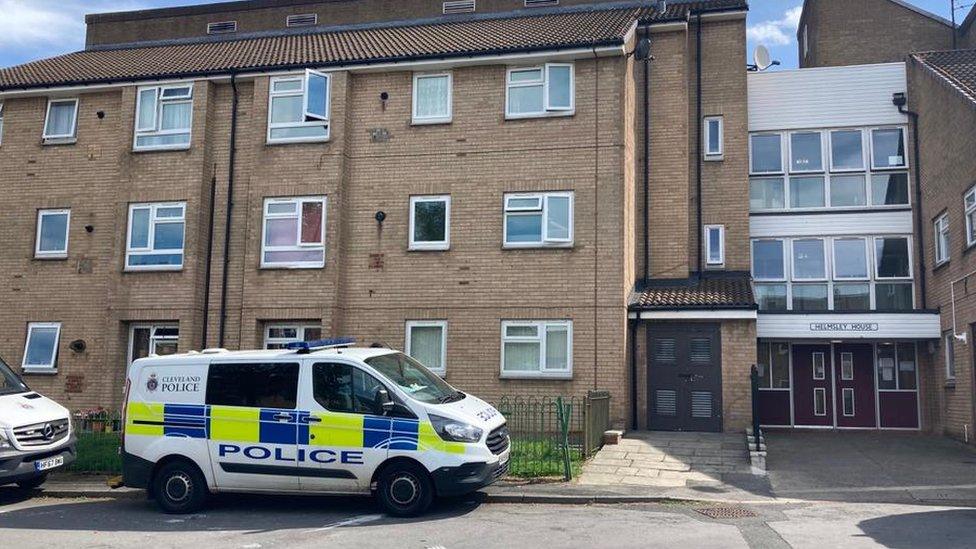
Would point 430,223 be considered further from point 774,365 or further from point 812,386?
point 812,386

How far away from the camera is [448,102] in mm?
16516

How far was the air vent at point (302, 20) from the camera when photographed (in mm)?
24047

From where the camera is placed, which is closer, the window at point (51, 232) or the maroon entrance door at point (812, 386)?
the window at point (51, 232)

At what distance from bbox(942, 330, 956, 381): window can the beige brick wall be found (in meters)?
0.15

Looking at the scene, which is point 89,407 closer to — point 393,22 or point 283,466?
point 283,466

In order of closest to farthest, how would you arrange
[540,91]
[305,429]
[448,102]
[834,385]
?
1. [305,429]
2. [540,91]
3. [448,102]
4. [834,385]

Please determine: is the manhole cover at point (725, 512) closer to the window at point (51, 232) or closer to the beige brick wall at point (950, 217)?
the beige brick wall at point (950, 217)

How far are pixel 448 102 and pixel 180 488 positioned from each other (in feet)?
30.4

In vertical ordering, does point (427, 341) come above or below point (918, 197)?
below

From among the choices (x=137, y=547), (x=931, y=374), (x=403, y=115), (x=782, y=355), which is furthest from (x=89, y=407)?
(x=931, y=374)

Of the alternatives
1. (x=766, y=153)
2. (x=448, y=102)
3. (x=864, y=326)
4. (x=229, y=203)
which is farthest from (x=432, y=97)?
(x=864, y=326)

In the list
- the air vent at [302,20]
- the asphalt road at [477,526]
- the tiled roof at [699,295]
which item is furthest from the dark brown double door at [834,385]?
the air vent at [302,20]

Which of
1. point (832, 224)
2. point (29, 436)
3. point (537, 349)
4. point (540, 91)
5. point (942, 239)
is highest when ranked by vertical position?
point (540, 91)

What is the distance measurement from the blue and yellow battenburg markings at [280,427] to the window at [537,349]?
20.5ft
